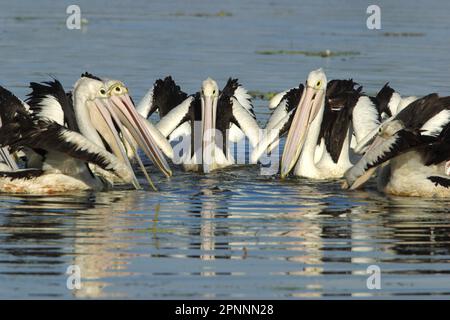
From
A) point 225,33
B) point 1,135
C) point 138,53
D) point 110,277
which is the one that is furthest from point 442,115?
point 225,33

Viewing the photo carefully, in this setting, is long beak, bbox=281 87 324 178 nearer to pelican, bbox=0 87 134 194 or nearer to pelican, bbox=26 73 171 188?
pelican, bbox=26 73 171 188

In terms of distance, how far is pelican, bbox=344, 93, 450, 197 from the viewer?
10.9 meters

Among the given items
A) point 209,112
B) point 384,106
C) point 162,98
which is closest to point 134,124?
point 209,112

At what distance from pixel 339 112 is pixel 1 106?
11.2 ft

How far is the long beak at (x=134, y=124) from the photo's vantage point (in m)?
11.6

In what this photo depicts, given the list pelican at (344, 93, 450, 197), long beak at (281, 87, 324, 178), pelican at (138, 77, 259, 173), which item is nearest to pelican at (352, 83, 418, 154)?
pelican at (344, 93, 450, 197)

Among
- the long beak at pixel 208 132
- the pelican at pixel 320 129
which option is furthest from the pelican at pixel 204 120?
the pelican at pixel 320 129

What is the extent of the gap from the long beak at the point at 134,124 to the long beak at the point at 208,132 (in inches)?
45.9

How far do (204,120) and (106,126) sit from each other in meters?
1.59

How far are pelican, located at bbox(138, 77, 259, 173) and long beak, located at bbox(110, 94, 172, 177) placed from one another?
121cm

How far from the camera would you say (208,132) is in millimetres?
13094

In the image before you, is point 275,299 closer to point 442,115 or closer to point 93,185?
point 93,185

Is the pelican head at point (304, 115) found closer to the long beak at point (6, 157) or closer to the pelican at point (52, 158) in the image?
the pelican at point (52, 158)
